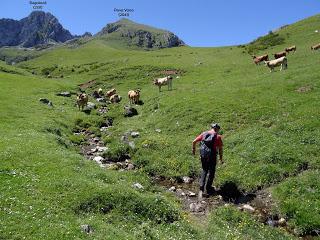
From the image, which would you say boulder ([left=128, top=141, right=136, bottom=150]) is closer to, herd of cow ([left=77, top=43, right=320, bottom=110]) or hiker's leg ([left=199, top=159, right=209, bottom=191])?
hiker's leg ([left=199, top=159, right=209, bottom=191])

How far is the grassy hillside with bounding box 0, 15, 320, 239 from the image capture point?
17000mm

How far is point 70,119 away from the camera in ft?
129

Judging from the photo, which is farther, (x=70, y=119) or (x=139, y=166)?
(x=70, y=119)

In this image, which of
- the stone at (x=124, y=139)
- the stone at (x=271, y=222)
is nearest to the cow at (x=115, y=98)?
the stone at (x=124, y=139)

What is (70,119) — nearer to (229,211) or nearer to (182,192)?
(182,192)

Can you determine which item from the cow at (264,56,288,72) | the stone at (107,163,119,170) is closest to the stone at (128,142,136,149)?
the stone at (107,163,119,170)

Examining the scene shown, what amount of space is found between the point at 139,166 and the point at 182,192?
4.63m

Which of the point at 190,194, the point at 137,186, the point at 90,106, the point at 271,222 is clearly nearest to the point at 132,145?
the point at 137,186

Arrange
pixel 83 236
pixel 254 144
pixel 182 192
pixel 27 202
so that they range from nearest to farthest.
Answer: pixel 83 236
pixel 27 202
pixel 182 192
pixel 254 144

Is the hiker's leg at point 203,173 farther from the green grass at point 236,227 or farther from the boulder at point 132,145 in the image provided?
the boulder at point 132,145

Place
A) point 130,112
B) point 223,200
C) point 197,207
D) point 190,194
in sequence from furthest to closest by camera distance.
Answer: point 130,112 → point 190,194 → point 223,200 → point 197,207

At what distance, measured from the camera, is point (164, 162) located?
2580 centimetres

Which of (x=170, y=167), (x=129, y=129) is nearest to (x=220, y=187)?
(x=170, y=167)

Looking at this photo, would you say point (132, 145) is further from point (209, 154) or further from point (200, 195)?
point (209, 154)
